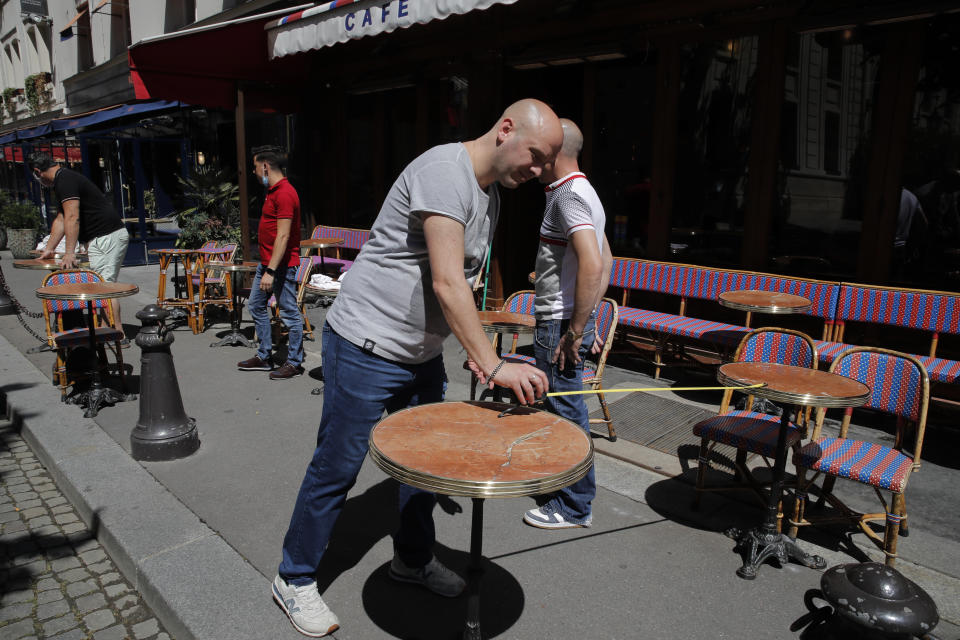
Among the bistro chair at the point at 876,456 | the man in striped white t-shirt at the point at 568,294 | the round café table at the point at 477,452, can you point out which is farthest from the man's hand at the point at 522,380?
the bistro chair at the point at 876,456

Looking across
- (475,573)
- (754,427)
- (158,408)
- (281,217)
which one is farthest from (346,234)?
(475,573)

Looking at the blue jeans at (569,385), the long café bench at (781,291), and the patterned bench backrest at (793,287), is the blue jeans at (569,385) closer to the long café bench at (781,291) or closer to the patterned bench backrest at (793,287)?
the long café bench at (781,291)

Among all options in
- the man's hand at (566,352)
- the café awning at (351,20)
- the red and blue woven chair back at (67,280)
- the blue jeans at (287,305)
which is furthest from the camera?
the blue jeans at (287,305)

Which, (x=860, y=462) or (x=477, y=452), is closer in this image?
(x=477, y=452)

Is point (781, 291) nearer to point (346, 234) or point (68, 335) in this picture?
point (68, 335)

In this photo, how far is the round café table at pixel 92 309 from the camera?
4656mm

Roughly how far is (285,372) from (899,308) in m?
5.14

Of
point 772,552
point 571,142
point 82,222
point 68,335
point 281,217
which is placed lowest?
point 772,552

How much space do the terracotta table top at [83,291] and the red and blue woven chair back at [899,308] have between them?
5590 millimetres

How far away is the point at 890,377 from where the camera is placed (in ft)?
10.8

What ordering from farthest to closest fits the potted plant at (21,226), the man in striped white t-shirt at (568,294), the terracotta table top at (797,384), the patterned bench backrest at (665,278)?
the potted plant at (21,226), the patterned bench backrest at (665,278), the man in striped white t-shirt at (568,294), the terracotta table top at (797,384)

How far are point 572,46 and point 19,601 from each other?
6.30m

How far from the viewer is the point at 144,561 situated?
286cm

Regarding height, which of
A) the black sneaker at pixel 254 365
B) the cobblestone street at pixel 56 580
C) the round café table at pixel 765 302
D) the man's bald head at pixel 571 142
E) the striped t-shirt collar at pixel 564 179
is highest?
the man's bald head at pixel 571 142
